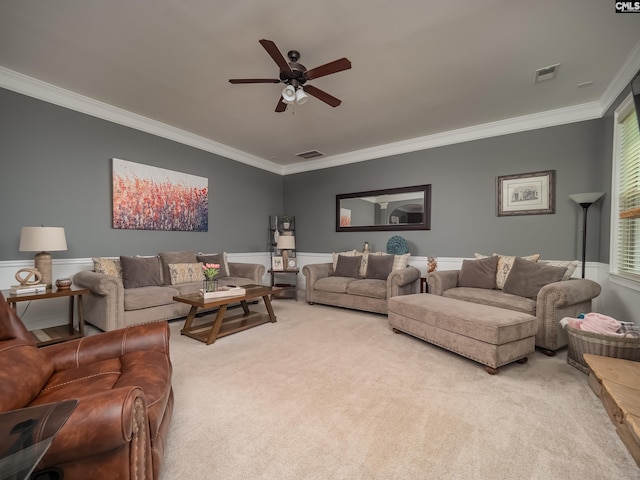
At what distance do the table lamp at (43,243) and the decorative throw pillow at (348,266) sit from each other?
358 centimetres

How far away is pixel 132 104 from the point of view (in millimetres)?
3602

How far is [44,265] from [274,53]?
10.2 ft

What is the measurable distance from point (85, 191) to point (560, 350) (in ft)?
18.3

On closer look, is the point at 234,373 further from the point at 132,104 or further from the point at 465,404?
the point at 132,104

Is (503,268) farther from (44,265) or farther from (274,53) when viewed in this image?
(44,265)

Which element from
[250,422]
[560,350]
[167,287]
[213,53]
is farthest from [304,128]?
[560,350]

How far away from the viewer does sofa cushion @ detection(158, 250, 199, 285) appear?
13.0ft

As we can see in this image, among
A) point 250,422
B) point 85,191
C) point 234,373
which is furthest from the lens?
point 85,191

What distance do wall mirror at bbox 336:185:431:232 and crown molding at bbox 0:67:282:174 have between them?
237cm

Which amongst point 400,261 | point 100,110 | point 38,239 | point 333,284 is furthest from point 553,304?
point 100,110

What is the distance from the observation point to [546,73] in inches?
114

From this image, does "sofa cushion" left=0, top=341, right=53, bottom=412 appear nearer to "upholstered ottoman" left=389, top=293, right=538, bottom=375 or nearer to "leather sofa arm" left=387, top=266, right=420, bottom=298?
"upholstered ottoman" left=389, top=293, right=538, bottom=375

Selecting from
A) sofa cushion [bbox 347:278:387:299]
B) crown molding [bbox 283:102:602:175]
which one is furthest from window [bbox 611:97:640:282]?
sofa cushion [bbox 347:278:387:299]

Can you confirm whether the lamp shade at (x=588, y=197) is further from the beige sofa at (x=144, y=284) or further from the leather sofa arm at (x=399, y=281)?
the beige sofa at (x=144, y=284)
